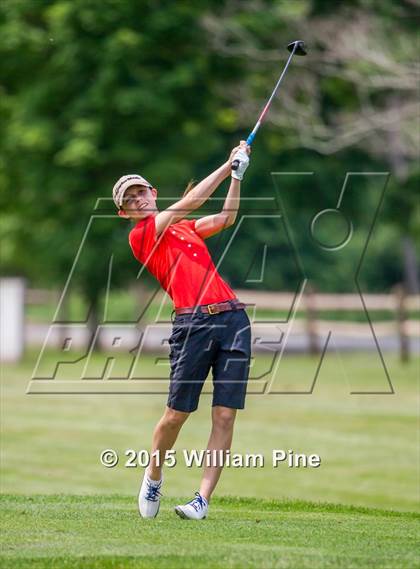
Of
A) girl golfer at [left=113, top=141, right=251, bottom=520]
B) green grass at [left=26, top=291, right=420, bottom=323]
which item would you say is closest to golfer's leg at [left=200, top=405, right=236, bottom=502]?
girl golfer at [left=113, top=141, right=251, bottom=520]

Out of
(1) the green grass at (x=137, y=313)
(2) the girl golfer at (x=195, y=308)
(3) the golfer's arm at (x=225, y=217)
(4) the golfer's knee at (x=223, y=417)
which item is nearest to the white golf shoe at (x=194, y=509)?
(2) the girl golfer at (x=195, y=308)

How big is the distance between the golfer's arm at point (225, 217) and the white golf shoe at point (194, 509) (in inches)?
62.3

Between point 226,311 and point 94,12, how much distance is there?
21752 mm

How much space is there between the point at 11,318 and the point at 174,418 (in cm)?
2180

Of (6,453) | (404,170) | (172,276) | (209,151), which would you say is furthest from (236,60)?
(172,276)

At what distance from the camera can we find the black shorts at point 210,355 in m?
7.58

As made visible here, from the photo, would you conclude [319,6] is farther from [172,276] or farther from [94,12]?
[172,276]

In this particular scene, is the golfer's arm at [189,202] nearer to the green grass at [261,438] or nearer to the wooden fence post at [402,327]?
the green grass at [261,438]

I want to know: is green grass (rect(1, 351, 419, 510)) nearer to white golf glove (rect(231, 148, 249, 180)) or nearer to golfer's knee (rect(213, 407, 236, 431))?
golfer's knee (rect(213, 407, 236, 431))

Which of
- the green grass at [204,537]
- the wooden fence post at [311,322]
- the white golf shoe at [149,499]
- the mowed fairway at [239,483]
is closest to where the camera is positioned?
the green grass at [204,537]

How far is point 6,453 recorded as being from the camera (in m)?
14.0

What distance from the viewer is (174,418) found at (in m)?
7.70
